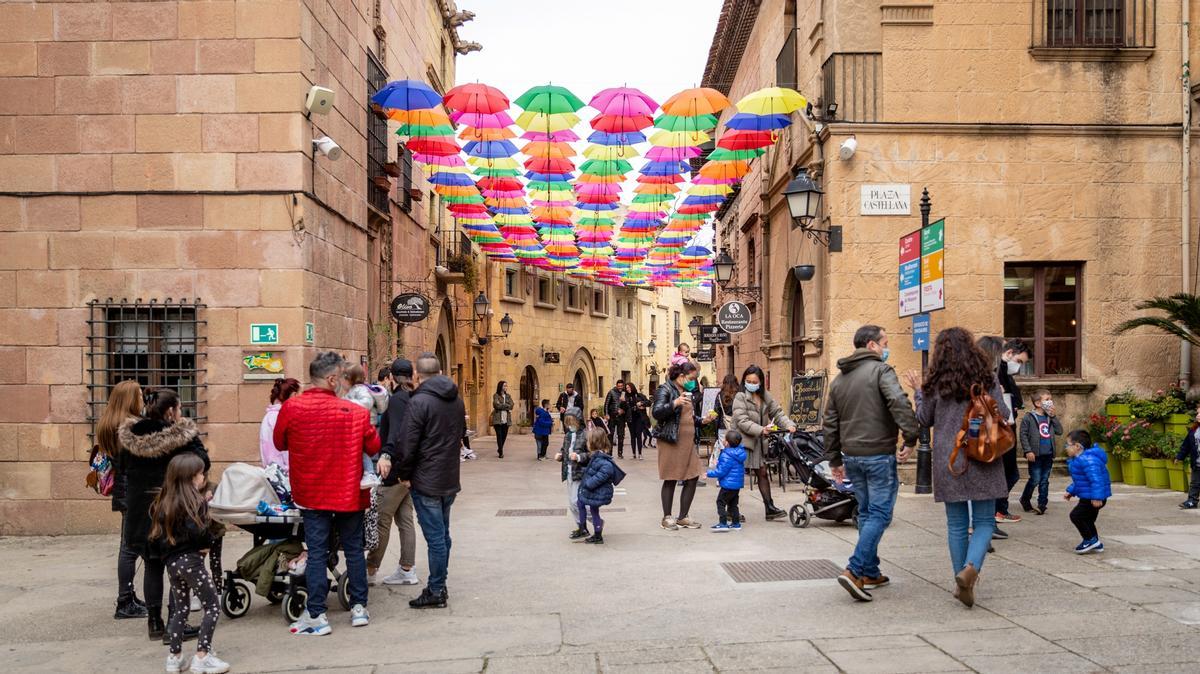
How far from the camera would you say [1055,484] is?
1309 cm

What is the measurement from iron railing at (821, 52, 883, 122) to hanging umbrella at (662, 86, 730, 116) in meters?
1.59

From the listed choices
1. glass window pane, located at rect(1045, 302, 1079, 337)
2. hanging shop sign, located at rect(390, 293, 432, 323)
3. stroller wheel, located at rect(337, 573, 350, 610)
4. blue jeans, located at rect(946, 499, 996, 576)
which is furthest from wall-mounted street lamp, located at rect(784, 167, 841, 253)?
stroller wheel, located at rect(337, 573, 350, 610)

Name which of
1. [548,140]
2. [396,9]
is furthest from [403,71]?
[548,140]

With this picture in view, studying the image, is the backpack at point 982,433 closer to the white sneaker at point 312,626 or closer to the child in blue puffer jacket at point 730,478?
the child in blue puffer jacket at point 730,478

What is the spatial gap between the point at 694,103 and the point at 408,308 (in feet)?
21.6

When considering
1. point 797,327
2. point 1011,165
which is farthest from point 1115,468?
point 797,327

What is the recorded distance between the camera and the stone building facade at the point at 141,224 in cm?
1040

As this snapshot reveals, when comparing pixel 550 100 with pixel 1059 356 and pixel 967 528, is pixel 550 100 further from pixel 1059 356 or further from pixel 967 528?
pixel 967 528

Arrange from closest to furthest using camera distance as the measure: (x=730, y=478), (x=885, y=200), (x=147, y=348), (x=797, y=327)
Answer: (x=730, y=478)
(x=147, y=348)
(x=885, y=200)
(x=797, y=327)

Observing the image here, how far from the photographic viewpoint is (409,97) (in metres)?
14.1

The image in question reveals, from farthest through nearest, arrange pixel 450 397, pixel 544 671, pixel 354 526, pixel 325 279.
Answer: pixel 325 279 → pixel 450 397 → pixel 354 526 → pixel 544 671

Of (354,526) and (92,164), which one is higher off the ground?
(92,164)

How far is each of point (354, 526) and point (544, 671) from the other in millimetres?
1786

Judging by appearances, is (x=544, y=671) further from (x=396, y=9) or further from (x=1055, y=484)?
(x=396, y=9)
